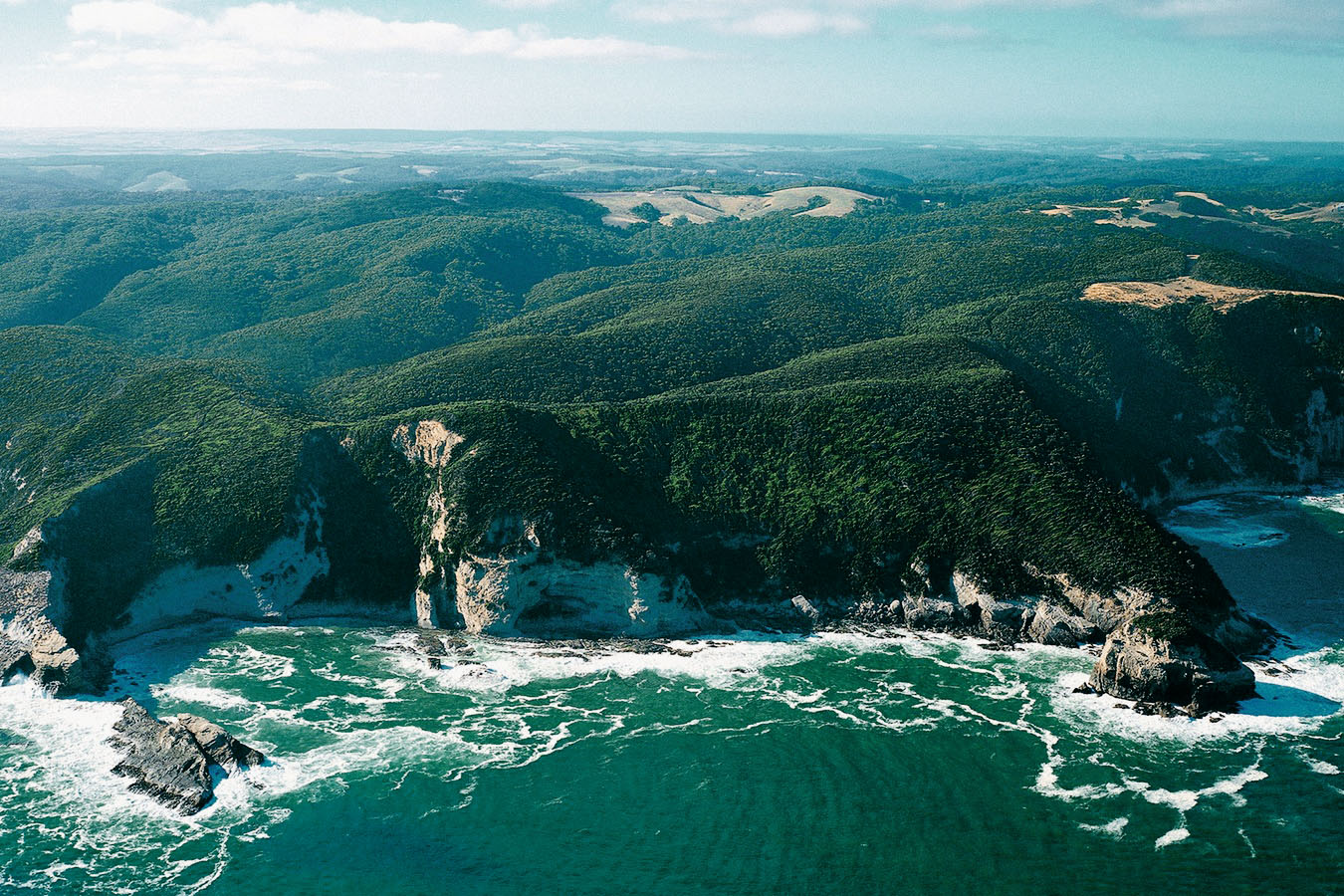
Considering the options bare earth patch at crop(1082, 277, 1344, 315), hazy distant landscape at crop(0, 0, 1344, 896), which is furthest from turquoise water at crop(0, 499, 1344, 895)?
bare earth patch at crop(1082, 277, 1344, 315)

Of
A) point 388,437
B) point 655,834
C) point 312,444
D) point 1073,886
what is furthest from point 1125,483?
point 312,444

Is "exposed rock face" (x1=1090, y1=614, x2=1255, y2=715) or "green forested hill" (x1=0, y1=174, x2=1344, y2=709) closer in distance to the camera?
"exposed rock face" (x1=1090, y1=614, x2=1255, y2=715)

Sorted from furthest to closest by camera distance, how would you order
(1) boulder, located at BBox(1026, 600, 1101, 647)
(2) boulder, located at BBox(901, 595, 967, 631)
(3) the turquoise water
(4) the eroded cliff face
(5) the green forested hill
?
(5) the green forested hill < (2) boulder, located at BBox(901, 595, 967, 631) < (1) boulder, located at BBox(1026, 600, 1101, 647) < (4) the eroded cliff face < (3) the turquoise water

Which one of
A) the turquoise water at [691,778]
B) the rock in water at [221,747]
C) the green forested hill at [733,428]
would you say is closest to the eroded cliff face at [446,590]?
the green forested hill at [733,428]

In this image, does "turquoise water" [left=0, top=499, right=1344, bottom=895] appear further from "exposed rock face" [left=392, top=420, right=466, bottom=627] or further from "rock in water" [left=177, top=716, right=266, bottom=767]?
"exposed rock face" [left=392, top=420, right=466, bottom=627]

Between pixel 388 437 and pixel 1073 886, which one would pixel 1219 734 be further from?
pixel 388 437

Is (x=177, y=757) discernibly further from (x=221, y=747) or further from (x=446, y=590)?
(x=446, y=590)

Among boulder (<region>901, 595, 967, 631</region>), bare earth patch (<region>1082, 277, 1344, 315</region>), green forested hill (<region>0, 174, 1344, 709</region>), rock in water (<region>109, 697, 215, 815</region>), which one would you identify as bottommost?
rock in water (<region>109, 697, 215, 815</region>)

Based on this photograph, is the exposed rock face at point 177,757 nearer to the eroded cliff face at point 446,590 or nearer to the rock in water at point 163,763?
the rock in water at point 163,763

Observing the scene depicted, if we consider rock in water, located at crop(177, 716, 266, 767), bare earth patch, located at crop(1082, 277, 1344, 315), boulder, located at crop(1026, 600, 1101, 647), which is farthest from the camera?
bare earth patch, located at crop(1082, 277, 1344, 315)
